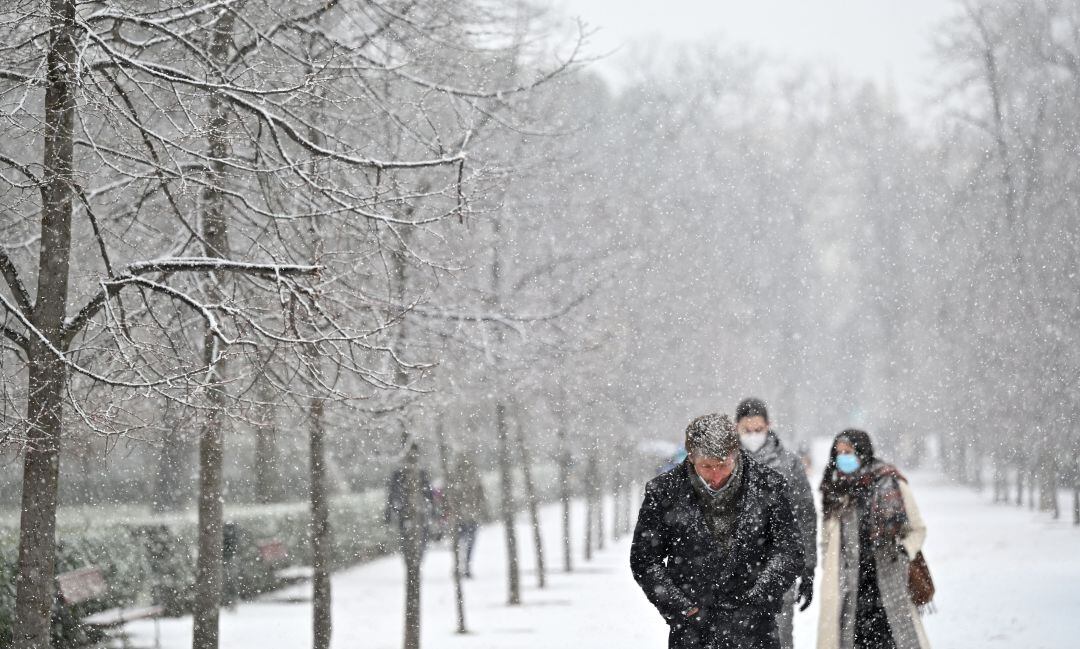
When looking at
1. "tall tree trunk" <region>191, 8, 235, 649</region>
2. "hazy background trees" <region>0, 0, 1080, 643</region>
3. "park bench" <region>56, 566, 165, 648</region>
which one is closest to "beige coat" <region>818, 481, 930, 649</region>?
"hazy background trees" <region>0, 0, 1080, 643</region>

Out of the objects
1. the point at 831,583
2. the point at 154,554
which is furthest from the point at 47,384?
the point at 154,554

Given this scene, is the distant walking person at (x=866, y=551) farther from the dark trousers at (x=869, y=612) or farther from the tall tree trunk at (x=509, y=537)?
the tall tree trunk at (x=509, y=537)

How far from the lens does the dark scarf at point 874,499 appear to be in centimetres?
751

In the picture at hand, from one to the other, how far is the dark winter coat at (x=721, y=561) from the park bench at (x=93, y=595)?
7.70m

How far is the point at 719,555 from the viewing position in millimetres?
5152

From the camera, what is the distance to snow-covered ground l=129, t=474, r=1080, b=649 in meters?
12.5

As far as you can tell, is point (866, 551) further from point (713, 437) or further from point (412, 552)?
point (412, 552)

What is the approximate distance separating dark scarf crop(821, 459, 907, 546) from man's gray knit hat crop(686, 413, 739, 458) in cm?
285

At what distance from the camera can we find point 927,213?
3688cm

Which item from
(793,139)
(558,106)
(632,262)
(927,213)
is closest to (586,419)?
(632,262)

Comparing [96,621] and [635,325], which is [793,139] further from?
[96,621]

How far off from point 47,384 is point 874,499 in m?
4.38

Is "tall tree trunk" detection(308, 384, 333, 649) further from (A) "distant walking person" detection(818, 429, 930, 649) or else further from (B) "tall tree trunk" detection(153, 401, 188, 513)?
(B) "tall tree trunk" detection(153, 401, 188, 513)

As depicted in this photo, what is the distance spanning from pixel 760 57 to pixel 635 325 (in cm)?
3416
